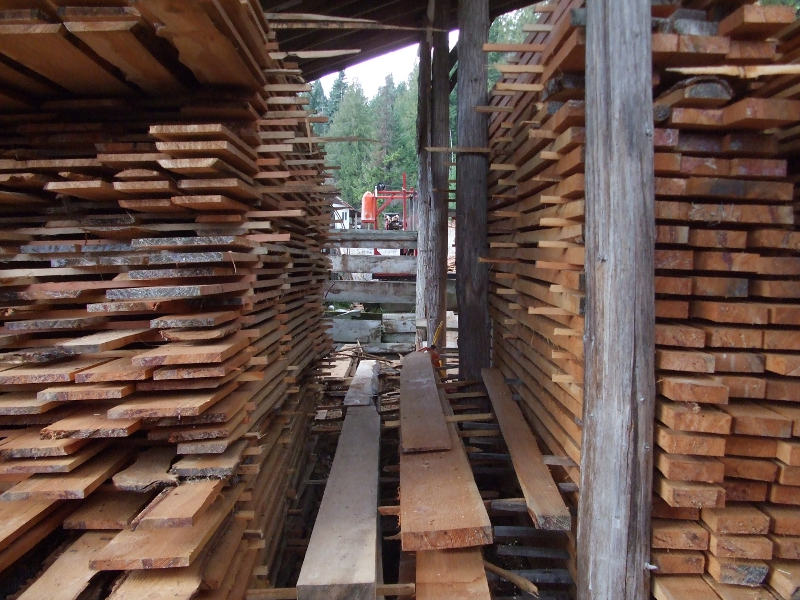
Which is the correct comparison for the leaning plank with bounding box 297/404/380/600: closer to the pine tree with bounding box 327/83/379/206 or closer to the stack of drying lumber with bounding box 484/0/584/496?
the stack of drying lumber with bounding box 484/0/584/496

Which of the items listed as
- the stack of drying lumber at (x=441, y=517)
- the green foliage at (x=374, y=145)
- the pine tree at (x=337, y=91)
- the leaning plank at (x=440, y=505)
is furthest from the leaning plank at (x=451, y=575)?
the pine tree at (x=337, y=91)

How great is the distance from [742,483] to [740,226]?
1392 millimetres

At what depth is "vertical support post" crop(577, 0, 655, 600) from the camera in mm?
2344

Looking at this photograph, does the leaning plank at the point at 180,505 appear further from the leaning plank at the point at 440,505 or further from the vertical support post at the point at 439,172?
the vertical support post at the point at 439,172

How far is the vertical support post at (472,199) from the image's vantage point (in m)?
5.45

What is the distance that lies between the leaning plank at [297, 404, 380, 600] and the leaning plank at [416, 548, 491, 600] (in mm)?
289

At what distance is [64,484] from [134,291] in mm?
1130

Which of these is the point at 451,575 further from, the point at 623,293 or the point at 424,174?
the point at 424,174

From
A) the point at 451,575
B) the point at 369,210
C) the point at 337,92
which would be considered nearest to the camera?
the point at 451,575

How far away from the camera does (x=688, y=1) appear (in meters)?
2.71

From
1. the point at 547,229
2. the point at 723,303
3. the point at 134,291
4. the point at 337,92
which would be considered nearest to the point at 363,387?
the point at 547,229

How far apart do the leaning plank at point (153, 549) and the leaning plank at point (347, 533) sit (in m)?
0.61

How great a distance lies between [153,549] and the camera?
229 cm

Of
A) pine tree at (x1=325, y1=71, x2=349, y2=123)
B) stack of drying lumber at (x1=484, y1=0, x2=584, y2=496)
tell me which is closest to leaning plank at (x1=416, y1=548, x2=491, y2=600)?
stack of drying lumber at (x1=484, y1=0, x2=584, y2=496)
